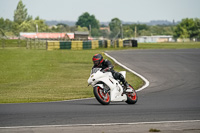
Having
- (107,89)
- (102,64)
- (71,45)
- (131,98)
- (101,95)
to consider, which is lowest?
(71,45)

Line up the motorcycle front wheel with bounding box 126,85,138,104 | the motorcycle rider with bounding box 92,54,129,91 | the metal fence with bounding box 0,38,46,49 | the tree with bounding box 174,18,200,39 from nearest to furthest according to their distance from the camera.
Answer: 1. the motorcycle rider with bounding box 92,54,129,91
2. the motorcycle front wheel with bounding box 126,85,138,104
3. the metal fence with bounding box 0,38,46,49
4. the tree with bounding box 174,18,200,39

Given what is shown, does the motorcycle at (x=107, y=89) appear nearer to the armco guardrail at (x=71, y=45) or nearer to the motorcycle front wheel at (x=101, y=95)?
the motorcycle front wheel at (x=101, y=95)

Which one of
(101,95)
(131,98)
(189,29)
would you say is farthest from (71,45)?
(189,29)

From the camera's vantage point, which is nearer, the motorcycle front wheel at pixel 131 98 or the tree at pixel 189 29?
the motorcycle front wheel at pixel 131 98

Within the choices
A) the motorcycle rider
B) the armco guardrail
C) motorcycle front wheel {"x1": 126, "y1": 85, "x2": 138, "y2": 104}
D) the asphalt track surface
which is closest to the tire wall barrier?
the armco guardrail

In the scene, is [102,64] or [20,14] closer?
[102,64]

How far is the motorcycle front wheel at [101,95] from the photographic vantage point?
1180 centimetres

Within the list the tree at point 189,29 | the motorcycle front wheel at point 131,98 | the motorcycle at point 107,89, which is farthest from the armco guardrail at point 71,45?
the tree at point 189,29

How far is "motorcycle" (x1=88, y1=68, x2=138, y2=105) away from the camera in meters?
11.9

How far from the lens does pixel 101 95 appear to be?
12008 millimetres

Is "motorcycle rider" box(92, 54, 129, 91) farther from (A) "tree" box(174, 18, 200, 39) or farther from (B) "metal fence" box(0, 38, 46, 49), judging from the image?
(A) "tree" box(174, 18, 200, 39)

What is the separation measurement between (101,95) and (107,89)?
28 cm

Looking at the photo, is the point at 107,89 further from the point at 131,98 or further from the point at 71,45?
the point at 71,45

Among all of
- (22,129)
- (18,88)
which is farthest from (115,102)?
(18,88)
